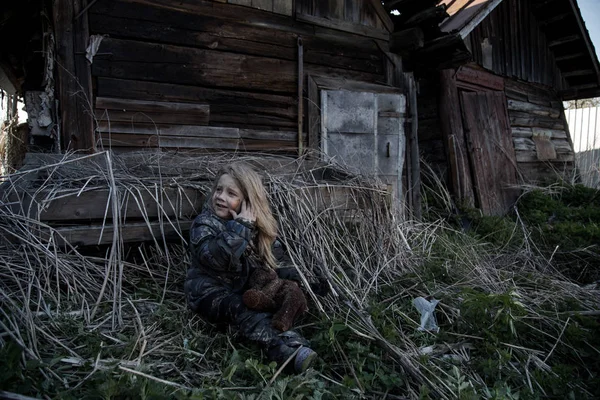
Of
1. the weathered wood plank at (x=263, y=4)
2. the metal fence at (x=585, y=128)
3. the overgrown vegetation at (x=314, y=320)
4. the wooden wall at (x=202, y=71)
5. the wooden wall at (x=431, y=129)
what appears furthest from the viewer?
the metal fence at (x=585, y=128)

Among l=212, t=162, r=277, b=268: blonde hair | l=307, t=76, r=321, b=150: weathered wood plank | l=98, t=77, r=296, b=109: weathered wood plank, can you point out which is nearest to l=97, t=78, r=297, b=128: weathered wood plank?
l=98, t=77, r=296, b=109: weathered wood plank

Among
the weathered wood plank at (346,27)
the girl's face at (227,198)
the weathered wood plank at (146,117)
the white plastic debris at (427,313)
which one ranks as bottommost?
the white plastic debris at (427,313)

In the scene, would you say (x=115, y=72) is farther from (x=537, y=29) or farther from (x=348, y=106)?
(x=537, y=29)

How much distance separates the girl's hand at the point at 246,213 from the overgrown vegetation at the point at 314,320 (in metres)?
0.62

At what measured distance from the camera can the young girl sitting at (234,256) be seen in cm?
252

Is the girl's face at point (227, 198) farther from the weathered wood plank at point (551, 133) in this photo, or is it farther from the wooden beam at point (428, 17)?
the weathered wood plank at point (551, 133)

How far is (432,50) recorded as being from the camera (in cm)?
694

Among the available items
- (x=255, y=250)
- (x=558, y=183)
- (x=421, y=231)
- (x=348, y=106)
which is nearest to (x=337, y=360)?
(x=255, y=250)

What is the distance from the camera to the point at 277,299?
2650mm

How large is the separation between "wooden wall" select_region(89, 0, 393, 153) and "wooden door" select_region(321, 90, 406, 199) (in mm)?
363

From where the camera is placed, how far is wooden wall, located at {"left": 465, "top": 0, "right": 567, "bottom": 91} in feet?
28.7

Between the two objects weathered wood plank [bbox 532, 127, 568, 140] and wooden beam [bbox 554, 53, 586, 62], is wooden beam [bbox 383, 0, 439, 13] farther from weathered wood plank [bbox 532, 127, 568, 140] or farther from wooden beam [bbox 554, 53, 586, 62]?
wooden beam [bbox 554, 53, 586, 62]

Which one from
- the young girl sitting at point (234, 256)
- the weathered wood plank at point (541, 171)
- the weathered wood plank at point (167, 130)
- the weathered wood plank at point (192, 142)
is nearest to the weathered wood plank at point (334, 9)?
the weathered wood plank at point (192, 142)

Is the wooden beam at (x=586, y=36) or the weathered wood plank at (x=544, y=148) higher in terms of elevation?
the wooden beam at (x=586, y=36)
